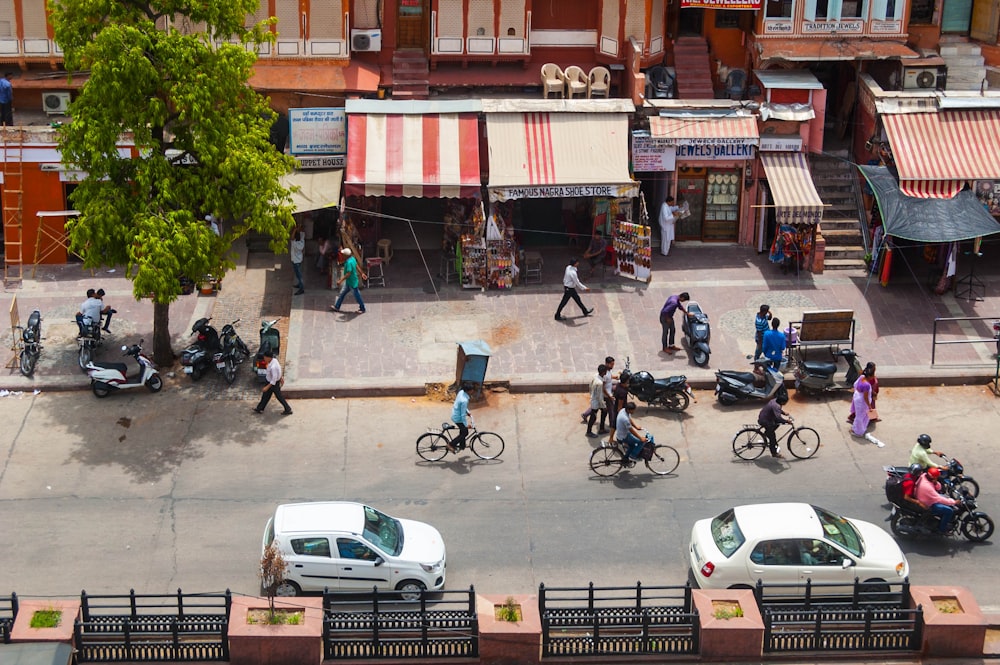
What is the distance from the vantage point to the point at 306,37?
1214 inches

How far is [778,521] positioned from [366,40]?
16.7m

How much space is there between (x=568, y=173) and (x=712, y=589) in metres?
13.2

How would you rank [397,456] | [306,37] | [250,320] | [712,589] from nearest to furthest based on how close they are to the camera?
[712,589] < [397,456] < [250,320] < [306,37]

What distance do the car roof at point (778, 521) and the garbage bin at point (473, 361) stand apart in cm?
698

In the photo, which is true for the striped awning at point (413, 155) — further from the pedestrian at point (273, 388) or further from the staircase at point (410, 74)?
the pedestrian at point (273, 388)

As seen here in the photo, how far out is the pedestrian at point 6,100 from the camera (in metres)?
30.4

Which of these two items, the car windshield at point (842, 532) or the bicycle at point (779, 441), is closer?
the car windshield at point (842, 532)

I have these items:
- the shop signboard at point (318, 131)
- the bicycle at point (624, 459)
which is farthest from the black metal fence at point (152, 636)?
the shop signboard at point (318, 131)

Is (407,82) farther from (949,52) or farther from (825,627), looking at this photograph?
(825,627)

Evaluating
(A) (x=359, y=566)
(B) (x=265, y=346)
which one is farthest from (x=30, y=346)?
(A) (x=359, y=566)

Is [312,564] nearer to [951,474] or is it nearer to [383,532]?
[383,532]

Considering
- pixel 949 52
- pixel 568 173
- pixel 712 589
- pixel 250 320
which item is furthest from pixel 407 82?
pixel 712 589

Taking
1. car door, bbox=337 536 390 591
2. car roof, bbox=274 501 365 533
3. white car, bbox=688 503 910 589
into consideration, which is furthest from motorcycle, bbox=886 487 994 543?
car roof, bbox=274 501 365 533

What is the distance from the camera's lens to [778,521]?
19.4 meters
